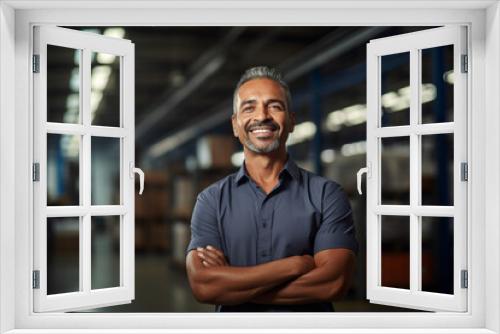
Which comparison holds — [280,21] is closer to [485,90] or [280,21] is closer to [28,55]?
[485,90]

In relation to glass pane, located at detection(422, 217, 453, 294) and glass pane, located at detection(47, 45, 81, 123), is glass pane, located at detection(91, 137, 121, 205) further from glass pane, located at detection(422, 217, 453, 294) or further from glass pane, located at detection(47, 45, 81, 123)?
glass pane, located at detection(422, 217, 453, 294)

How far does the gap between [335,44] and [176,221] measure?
12.7 feet

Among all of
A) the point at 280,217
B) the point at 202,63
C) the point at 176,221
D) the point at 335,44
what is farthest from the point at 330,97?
the point at 280,217

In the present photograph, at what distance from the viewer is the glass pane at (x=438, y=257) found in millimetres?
5570

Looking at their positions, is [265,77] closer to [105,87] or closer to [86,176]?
[86,176]

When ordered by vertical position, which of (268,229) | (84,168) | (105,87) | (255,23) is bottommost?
(268,229)

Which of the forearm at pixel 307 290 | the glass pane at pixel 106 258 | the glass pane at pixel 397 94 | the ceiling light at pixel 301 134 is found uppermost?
the glass pane at pixel 397 94

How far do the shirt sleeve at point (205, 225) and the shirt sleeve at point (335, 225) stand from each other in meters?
0.53

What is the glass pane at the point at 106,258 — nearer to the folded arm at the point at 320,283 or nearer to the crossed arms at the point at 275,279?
the crossed arms at the point at 275,279

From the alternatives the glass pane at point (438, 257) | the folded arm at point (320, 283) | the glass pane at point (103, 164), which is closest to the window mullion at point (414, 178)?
the folded arm at point (320, 283)

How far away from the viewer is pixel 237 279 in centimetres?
280

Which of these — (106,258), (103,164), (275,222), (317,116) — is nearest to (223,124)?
(106,258)

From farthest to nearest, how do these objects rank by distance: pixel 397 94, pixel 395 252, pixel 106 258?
pixel 106 258 < pixel 397 94 < pixel 395 252

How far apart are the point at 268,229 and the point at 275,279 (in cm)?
36
